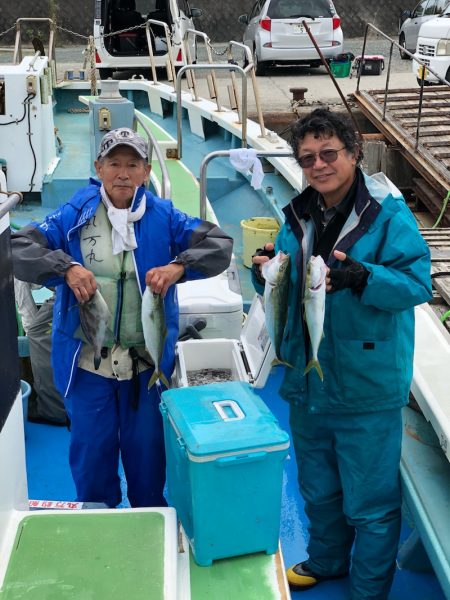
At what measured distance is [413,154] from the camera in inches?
392

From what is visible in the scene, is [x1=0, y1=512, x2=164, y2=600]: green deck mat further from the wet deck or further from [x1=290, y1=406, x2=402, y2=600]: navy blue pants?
the wet deck

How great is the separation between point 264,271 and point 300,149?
49 cm

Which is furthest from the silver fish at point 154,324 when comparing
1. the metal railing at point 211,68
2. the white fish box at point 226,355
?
the metal railing at point 211,68

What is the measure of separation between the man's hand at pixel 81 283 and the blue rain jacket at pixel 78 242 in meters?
0.12

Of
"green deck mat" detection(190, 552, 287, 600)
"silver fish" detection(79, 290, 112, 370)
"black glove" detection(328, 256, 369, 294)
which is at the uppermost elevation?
"black glove" detection(328, 256, 369, 294)

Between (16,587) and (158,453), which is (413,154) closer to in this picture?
(158,453)

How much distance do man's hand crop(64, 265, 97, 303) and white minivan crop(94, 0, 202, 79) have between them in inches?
484

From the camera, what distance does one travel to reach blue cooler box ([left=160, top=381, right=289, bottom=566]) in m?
2.37

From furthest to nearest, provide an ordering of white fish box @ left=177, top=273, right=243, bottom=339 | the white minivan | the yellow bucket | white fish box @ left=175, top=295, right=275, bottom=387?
the white minivan → the yellow bucket → white fish box @ left=177, top=273, right=243, bottom=339 → white fish box @ left=175, top=295, right=275, bottom=387

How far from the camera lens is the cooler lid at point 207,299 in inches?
158

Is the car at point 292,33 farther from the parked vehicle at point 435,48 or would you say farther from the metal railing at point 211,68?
the metal railing at point 211,68

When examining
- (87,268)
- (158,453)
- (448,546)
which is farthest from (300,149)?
(448,546)

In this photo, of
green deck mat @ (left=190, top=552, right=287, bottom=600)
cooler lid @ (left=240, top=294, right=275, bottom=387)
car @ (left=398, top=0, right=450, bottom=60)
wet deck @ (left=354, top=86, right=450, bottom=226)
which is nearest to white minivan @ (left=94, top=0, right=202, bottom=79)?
wet deck @ (left=354, top=86, right=450, bottom=226)

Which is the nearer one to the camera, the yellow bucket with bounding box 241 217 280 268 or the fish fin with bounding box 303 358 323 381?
the fish fin with bounding box 303 358 323 381
